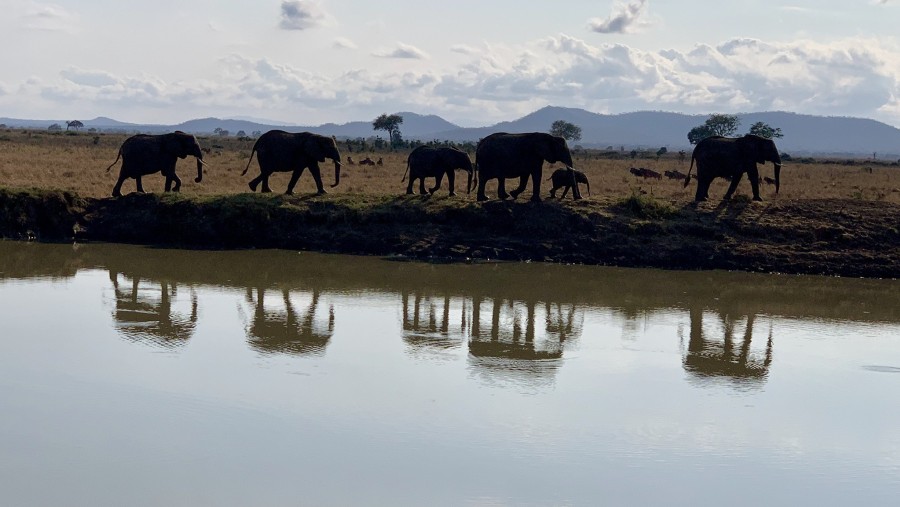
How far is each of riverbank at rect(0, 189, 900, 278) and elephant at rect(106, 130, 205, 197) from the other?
28.7 inches

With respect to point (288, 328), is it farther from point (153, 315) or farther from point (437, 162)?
point (437, 162)

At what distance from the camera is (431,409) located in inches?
408

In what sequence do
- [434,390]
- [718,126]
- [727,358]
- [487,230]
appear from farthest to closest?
[718,126], [487,230], [727,358], [434,390]

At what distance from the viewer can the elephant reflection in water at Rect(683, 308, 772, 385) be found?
12.4 metres

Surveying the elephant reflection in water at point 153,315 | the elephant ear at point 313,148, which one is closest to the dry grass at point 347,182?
the elephant ear at point 313,148

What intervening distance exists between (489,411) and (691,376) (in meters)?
3.03

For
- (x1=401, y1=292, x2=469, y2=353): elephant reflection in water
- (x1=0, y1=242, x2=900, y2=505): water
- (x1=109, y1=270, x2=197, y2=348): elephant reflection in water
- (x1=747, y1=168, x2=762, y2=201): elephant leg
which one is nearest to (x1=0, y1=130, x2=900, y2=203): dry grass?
(x1=747, y1=168, x2=762, y2=201): elephant leg

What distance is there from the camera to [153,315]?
1466 centimetres

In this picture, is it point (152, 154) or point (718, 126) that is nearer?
point (152, 154)

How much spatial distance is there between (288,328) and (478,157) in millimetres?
9334

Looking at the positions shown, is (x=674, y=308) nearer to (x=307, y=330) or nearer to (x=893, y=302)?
(x=893, y=302)

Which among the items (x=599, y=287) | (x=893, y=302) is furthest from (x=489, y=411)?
(x=893, y=302)

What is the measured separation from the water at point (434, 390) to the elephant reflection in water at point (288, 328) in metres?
0.06

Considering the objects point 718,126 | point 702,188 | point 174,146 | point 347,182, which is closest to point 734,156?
point 702,188
